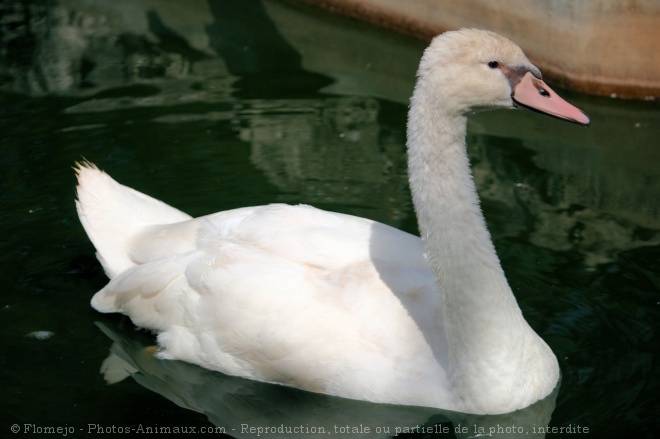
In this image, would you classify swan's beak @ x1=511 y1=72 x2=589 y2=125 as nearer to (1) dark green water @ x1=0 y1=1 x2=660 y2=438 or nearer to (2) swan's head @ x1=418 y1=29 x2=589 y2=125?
(2) swan's head @ x1=418 y1=29 x2=589 y2=125

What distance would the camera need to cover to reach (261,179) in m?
8.03

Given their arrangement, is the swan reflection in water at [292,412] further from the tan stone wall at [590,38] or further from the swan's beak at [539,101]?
the tan stone wall at [590,38]

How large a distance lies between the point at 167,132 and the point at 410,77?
2389mm

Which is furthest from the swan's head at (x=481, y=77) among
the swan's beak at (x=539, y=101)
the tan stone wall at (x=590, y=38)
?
the tan stone wall at (x=590, y=38)

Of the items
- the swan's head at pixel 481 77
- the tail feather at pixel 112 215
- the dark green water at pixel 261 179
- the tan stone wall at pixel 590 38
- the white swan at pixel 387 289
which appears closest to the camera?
the swan's head at pixel 481 77

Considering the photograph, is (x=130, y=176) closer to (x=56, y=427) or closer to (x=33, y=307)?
(x=33, y=307)

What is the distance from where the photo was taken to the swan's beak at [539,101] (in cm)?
499

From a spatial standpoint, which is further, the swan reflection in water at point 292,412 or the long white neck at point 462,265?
the swan reflection in water at point 292,412

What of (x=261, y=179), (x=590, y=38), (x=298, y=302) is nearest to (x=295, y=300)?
(x=298, y=302)

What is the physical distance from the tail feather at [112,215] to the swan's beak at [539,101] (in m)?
2.52

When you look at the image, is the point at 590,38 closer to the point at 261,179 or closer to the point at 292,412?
the point at 261,179

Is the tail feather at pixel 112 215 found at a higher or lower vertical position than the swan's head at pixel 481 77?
lower

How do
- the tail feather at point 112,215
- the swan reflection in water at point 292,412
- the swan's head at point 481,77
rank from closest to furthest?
the swan's head at point 481,77 → the swan reflection in water at point 292,412 → the tail feather at point 112,215

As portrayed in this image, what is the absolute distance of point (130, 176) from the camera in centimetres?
809
